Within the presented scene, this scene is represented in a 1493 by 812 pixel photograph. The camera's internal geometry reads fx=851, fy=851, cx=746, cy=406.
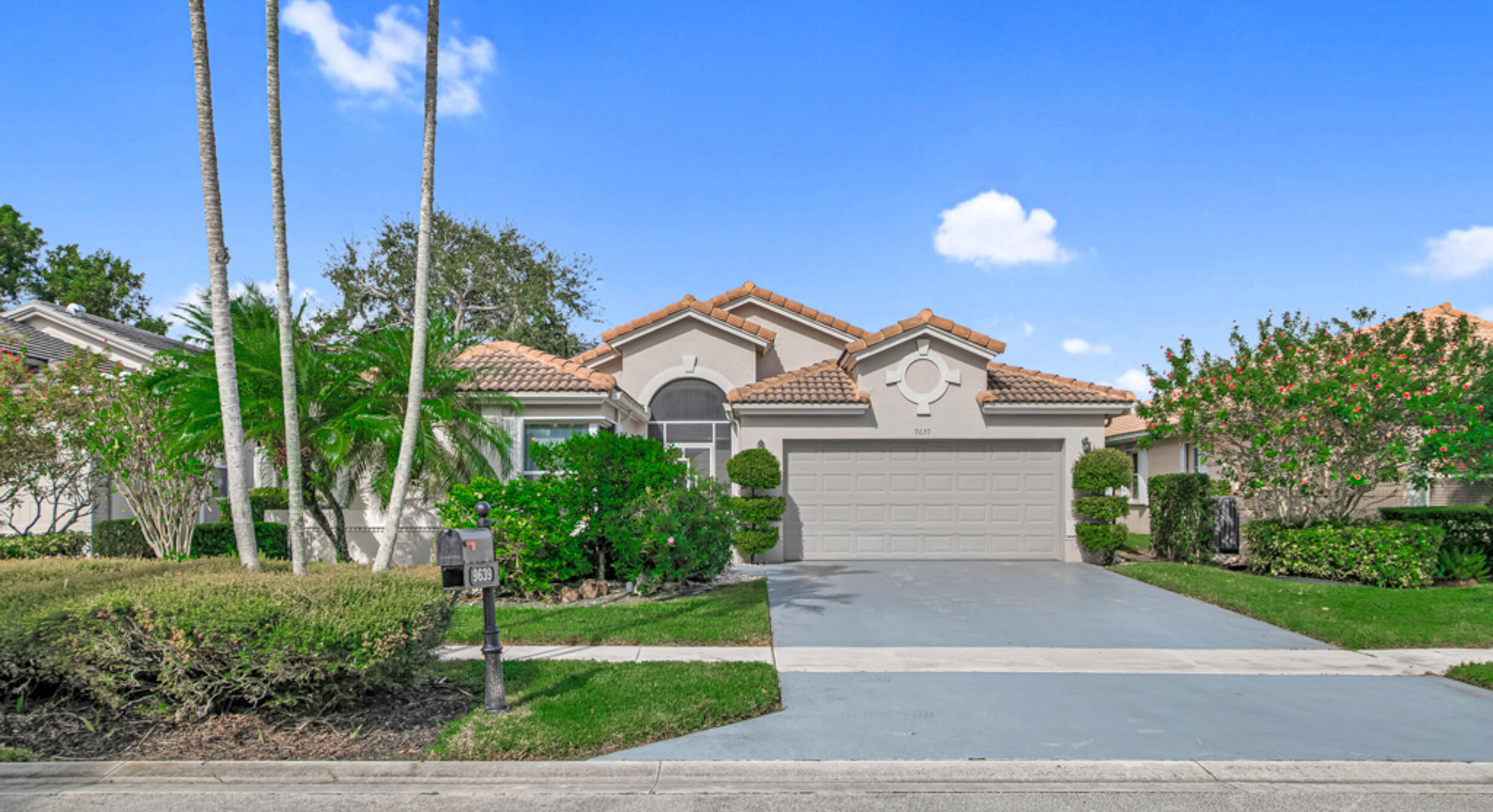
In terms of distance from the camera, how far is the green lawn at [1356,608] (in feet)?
28.4

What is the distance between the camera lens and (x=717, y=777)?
4.96 meters

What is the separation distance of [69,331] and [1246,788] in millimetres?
24817

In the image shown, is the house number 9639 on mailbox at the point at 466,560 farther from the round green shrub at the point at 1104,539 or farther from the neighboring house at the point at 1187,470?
the neighboring house at the point at 1187,470

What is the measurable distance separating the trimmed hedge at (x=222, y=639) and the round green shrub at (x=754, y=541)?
358 inches

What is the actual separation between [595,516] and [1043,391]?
29.5 feet

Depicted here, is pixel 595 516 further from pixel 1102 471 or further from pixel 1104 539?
pixel 1104 539

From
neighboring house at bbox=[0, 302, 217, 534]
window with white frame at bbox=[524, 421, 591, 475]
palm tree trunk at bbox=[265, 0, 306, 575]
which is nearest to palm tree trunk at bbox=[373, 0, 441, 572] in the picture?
palm tree trunk at bbox=[265, 0, 306, 575]

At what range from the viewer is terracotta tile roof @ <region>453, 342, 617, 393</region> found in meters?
13.8

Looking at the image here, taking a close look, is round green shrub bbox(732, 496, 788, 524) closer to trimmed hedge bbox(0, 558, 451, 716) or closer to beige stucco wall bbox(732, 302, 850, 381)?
beige stucco wall bbox(732, 302, 850, 381)

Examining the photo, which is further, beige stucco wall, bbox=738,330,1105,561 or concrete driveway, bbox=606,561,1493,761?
beige stucco wall, bbox=738,330,1105,561

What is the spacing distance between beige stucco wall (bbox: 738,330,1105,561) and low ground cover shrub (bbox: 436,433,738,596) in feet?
14.2

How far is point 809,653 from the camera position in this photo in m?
8.00

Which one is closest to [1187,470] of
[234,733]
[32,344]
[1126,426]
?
[1126,426]

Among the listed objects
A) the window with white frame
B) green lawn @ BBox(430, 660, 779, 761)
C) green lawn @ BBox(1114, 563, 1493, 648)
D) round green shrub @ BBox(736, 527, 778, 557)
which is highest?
the window with white frame
